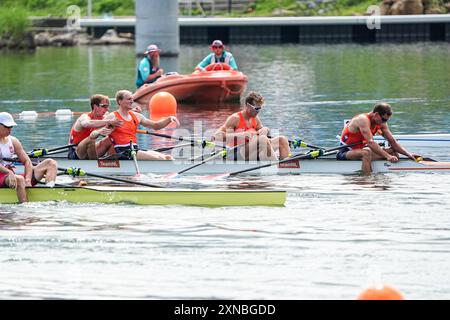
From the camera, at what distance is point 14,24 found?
2320 inches

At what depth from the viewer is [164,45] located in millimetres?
48438

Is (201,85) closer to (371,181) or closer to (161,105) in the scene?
(161,105)

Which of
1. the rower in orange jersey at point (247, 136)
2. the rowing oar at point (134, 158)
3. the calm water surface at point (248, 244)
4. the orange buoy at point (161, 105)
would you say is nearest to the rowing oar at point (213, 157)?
the rower in orange jersey at point (247, 136)

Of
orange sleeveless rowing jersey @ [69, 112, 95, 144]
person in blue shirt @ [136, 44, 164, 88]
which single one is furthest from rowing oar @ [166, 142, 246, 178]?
person in blue shirt @ [136, 44, 164, 88]

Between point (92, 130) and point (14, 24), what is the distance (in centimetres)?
4069

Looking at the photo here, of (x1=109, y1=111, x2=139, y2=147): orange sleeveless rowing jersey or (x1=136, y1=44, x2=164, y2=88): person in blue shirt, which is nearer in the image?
(x1=109, y1=111, x2=139, y2=147): orange sleeveless rowing jersey

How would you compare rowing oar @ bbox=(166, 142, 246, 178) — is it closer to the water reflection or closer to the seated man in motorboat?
the water reflection

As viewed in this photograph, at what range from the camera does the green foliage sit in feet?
193

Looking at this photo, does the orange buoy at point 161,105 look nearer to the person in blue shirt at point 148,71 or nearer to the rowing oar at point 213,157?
the person in blue shirt at point 148,71

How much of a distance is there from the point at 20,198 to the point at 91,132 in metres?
2.93

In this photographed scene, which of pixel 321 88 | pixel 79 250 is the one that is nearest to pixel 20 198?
pixel 79 250

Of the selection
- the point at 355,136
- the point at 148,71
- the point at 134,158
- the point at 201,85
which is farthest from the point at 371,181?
the point at 148,71

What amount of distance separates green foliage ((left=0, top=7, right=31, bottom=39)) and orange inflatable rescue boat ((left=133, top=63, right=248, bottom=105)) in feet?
93.0
